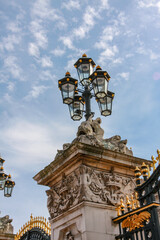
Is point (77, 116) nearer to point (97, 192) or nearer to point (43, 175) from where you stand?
point (43, 175)

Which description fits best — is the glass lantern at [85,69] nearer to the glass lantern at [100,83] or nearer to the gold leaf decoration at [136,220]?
the glass lantern at [100,83]

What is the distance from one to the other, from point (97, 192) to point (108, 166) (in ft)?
2.07

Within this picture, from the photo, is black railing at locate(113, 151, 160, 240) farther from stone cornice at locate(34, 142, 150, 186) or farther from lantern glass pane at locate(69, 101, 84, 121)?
lantern glass pane at locate(69, 101, 84, 121)

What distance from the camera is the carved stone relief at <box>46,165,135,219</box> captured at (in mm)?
5441

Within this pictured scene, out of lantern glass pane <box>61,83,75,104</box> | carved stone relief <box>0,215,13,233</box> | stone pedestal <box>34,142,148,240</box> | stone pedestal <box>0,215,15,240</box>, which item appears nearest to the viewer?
stone pedestal <box>34,142,148,240</box>

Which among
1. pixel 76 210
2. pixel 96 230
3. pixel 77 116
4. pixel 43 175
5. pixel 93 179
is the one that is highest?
pixel 77 116

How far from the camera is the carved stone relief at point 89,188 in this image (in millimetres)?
5441

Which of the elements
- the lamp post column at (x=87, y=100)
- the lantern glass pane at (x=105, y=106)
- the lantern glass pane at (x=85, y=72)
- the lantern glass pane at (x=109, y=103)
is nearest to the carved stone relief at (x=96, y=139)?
the lamp post column at (x=87, y=100)

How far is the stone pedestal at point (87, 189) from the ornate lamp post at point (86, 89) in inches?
54.8

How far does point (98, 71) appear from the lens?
7.17 metres

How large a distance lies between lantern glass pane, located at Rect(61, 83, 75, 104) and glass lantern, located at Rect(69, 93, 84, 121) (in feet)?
2.03

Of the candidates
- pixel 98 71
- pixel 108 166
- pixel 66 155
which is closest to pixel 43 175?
pixel 66 155

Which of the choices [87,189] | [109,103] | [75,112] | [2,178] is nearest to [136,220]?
[87,189]

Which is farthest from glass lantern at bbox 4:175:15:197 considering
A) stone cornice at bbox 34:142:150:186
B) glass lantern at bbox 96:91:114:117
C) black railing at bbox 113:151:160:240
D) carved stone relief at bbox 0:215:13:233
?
black railing at bbox 113:151:160:240
